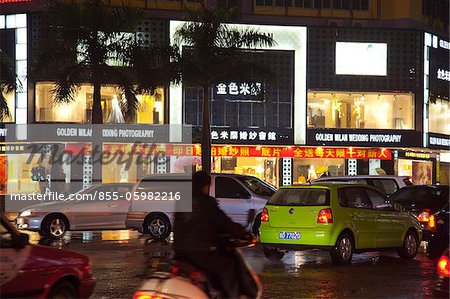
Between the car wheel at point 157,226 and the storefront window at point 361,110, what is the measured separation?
21272 mm

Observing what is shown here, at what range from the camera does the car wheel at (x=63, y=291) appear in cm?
870

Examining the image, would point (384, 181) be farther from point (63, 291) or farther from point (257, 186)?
point (63, 291)

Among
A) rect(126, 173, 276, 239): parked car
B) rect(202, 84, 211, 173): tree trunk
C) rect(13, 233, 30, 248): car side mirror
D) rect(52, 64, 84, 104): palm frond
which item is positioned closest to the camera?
rect(13, 233, 30, 248): car side mirror

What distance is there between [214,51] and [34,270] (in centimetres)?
2525

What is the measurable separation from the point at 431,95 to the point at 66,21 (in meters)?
21.7

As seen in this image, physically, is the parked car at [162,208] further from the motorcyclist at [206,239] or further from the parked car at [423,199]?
the motorcyclist at [206,239]

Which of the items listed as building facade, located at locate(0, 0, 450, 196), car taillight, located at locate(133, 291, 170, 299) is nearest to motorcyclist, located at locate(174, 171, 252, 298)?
car taillight, located at locate(133, 291, 170, 299)

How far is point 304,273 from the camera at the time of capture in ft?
47.4

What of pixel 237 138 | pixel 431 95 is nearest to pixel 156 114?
pixel 237 138

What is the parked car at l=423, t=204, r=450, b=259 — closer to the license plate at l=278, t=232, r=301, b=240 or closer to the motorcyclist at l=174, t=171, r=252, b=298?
the license plate at l=278, t=232, r=301, b=240

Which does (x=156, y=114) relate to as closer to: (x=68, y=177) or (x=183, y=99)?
(x=183, y=99)

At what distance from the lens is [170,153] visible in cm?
3894

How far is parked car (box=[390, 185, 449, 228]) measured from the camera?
19.3 meters

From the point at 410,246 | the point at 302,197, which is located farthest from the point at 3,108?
the point at 410,246
